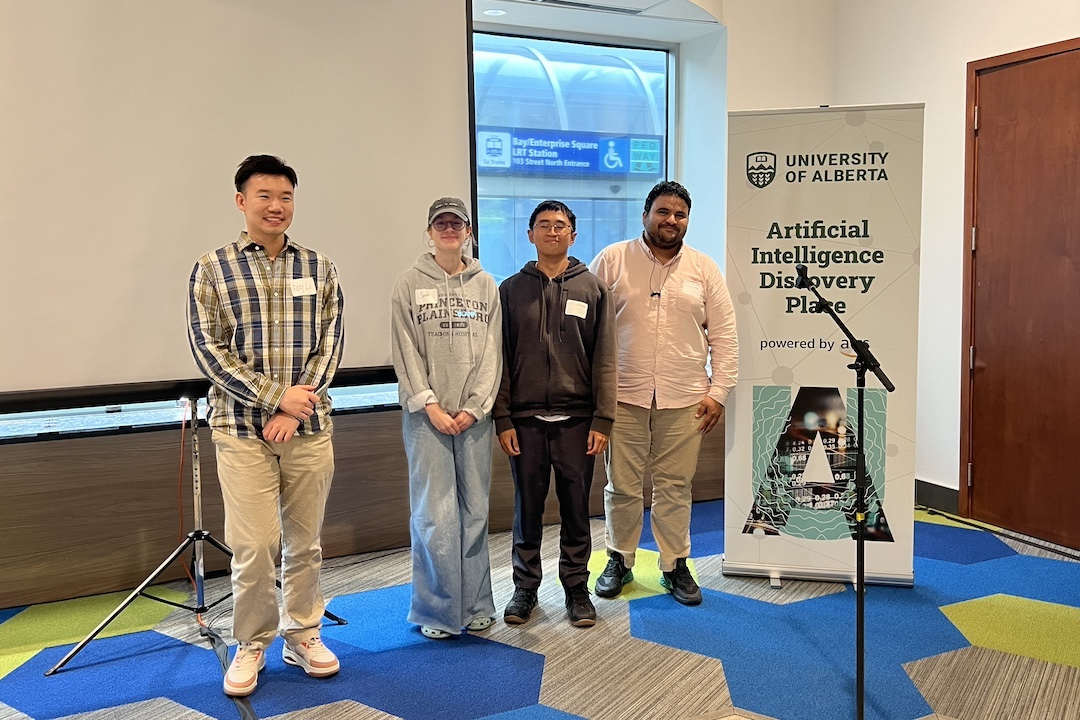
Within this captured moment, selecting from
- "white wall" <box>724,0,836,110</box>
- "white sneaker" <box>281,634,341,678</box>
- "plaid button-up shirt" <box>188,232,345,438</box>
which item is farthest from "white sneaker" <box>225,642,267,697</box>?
"white wall" <box>724,0,836,110</box>

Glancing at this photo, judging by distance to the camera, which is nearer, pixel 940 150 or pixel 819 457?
pixel 819 457

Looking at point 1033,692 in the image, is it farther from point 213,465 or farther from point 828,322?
point 213,465

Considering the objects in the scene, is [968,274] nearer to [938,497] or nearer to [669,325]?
[938,497]

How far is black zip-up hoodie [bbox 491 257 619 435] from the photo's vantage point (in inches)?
124

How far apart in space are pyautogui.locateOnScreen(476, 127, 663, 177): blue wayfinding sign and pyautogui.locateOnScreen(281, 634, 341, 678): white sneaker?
2.90 metres

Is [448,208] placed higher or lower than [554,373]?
higher

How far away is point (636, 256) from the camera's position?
3.46 m

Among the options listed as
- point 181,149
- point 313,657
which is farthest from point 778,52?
point 313,657

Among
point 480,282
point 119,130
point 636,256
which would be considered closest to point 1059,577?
point 636,256

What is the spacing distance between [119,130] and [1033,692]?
3.67m

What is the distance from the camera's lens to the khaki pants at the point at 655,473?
3.46m

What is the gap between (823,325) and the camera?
3549 millimetres

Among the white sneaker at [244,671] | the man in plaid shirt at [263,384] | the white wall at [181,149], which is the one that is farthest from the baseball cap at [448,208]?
the white sneaker at [244,671]

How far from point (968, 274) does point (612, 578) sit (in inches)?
97.1
